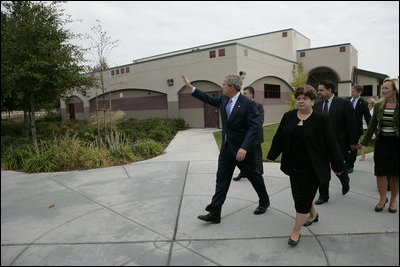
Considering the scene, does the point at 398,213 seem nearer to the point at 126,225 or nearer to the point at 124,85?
the point at 126,225

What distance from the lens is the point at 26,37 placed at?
31.3 ft

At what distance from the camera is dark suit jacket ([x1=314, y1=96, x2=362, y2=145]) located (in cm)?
516

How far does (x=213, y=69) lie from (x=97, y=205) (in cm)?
1339

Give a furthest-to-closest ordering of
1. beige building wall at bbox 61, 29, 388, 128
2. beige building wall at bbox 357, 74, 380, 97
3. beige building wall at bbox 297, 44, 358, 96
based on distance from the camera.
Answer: beige building wall at bbox 357, 74, 380, 97, beige building wall at bbox 297, 44, 358, 96, beige building wall at bbox 61, 29, 388, 128

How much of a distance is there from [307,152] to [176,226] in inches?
72.0

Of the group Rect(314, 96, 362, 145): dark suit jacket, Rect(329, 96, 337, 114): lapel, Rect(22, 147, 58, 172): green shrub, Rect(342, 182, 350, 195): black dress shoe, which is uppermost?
Rect(329, 96, 337, 114): lapel

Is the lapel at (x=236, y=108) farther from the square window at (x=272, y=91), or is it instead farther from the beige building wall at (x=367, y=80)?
the beige building wall at (x=367, y=80)

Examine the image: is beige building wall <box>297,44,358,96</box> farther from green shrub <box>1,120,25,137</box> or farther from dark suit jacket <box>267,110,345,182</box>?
dark suit jacket <box>267,110,345,182</box>

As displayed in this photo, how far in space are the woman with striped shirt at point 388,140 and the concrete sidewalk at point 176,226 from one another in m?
0.37

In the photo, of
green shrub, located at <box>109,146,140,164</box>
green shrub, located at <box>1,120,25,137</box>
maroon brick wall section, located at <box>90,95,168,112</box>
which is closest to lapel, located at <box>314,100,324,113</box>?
green shrub, located at <box>109,146,140,164</box>

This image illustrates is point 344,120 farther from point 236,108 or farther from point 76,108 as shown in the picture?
point 76,108

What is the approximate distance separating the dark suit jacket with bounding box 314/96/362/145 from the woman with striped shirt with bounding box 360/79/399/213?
783mm

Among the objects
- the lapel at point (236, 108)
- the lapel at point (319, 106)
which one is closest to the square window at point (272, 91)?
the lapel at point (319, 106)

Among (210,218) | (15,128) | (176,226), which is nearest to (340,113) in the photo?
(210,218)
